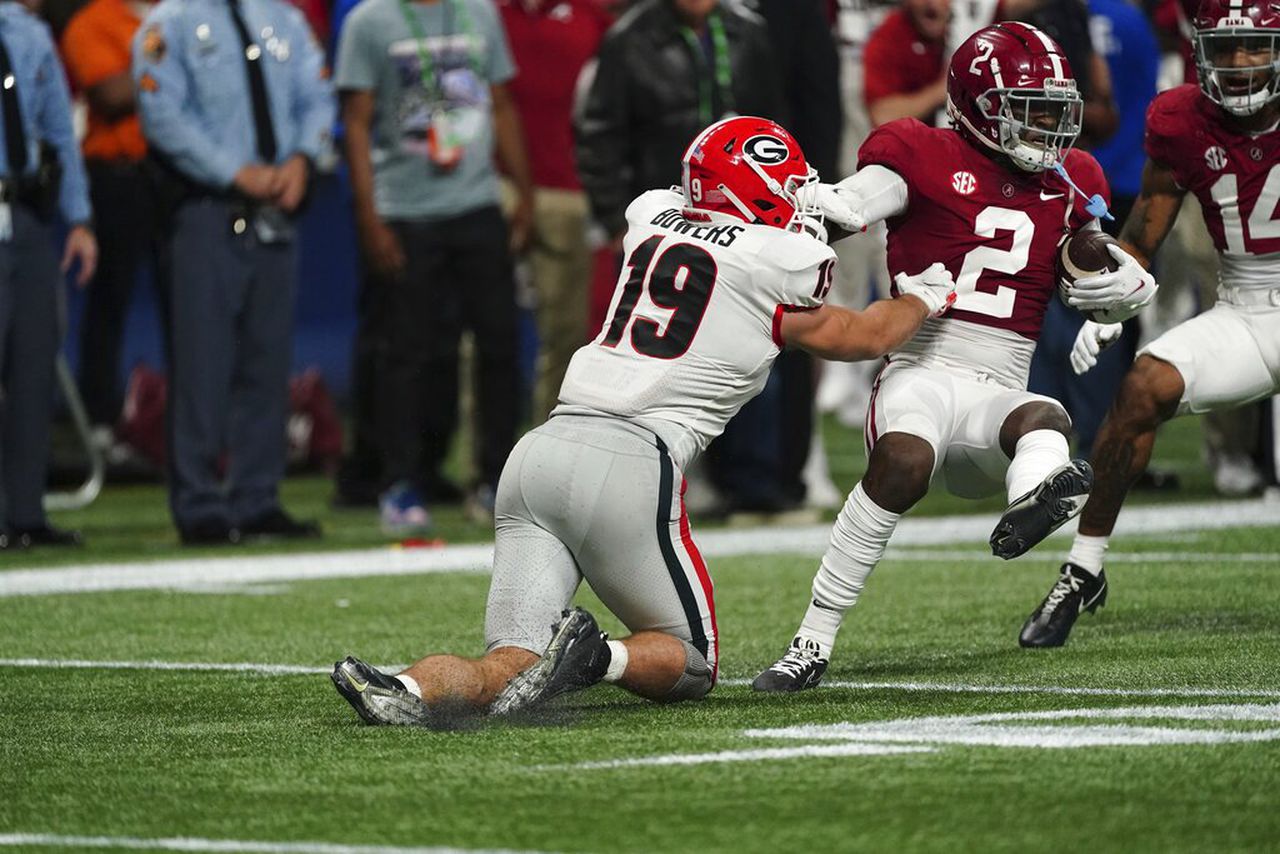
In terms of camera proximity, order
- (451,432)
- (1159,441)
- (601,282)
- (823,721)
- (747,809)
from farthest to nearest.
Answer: (1159,441) → (601,282) → (451,432) → (823,721) → (747,809)

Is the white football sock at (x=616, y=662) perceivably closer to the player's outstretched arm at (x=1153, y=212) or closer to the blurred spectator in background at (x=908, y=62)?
the player's outstretched arm at (x=1153, y=212)

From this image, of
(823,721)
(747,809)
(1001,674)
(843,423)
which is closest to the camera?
(747,809)

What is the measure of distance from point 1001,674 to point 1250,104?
1741 mm

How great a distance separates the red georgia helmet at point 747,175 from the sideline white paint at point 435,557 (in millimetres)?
3118

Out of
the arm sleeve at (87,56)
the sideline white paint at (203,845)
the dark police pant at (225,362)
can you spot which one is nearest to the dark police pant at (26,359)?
the dark police pant at (225,362)

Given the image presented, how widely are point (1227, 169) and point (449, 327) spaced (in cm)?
410

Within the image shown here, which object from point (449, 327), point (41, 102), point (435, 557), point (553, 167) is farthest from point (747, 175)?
point (553, 167)

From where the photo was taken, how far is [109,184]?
11766mm

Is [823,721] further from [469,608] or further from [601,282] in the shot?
[601,282]

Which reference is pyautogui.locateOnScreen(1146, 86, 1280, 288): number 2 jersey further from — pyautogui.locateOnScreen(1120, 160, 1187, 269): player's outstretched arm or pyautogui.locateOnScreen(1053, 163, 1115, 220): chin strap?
pyautogui.locateOnScreen(1053, 163, 1115, 220): chin strap

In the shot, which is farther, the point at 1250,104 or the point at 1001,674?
the point at 1250,104

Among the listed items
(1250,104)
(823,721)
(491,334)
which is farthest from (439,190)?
(823,721)

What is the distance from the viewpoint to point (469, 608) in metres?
7.00

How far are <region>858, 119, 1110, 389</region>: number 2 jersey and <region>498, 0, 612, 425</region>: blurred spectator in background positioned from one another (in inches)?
206
